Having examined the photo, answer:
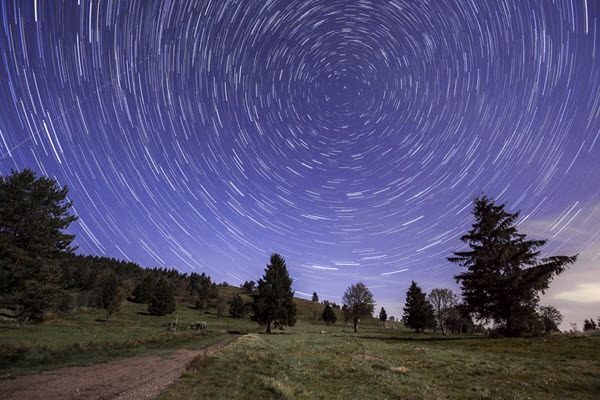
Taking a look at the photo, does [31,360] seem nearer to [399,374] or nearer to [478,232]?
[399,374]

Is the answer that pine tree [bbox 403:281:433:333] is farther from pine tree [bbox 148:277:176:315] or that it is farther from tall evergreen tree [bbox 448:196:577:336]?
pine tree [bbox 148:277:176:315]

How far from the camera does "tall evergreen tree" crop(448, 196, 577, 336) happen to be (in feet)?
80.1

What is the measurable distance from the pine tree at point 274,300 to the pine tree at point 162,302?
4945 centimetres

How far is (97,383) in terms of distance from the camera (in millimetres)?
11883

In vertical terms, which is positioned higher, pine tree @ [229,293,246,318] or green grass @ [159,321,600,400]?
green grass @ [159,321,600,400]

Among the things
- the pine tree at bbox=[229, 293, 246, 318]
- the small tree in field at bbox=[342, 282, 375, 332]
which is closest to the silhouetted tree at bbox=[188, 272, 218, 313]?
the pine tree at bbox=[229, 293, 246, 318]

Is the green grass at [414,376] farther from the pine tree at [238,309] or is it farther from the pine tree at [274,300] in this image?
the pine tree at [238,309]

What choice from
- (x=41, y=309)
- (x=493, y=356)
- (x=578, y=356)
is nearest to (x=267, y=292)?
(x=41, y=309)

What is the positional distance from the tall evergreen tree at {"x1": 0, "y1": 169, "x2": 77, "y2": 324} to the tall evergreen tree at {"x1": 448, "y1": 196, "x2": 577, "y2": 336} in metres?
56.2

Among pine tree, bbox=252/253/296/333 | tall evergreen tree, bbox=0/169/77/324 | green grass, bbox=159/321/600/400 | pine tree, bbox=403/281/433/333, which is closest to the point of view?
green grass, bbox=159/321/600/400

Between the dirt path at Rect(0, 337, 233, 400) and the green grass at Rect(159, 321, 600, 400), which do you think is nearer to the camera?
the green grass at Rect(159, 321, 600, 400)

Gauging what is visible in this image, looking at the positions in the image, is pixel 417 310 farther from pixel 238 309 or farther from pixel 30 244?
pixel 30 244

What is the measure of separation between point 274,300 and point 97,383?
4161 cm

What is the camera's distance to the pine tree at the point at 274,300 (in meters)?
50.6
